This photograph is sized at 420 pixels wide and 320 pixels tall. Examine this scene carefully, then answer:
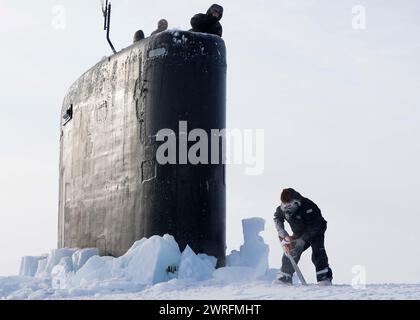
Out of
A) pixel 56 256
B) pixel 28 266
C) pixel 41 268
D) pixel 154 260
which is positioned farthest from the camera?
pixel 28 266

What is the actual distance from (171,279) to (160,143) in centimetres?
167

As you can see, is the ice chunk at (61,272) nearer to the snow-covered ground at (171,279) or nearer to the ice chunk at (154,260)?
the snow-covered ground at (171,279)

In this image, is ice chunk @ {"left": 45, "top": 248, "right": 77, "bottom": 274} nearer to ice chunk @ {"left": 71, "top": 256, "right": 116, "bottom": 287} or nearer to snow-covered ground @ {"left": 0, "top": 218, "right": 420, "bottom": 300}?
snow-covered ground @ {"left": 0, "top": 218, "right": 420, "bottom": 300}

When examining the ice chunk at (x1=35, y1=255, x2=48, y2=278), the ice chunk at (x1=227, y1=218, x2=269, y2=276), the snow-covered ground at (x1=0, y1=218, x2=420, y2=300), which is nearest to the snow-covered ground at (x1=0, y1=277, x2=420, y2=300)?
the snow-covered ground at (x1=0, y1=218, x2=420, y2=300)

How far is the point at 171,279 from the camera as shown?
27.2 ft

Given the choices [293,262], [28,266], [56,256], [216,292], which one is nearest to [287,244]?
[293,262]

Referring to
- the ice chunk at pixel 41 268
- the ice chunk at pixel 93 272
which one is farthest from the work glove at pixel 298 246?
the ice chunk at pixel 41 268

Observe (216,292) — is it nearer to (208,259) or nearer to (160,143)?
(208,259)

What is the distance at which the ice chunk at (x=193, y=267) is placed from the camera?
8.29m

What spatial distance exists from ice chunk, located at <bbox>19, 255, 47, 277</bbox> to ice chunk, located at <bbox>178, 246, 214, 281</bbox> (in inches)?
149

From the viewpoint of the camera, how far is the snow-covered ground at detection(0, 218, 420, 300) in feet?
22.6

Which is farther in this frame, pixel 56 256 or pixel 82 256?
pixel 56 256

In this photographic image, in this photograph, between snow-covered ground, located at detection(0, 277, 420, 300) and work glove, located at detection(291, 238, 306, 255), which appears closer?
snow-covered ground, located at detection(0, 277, 420, 300)
